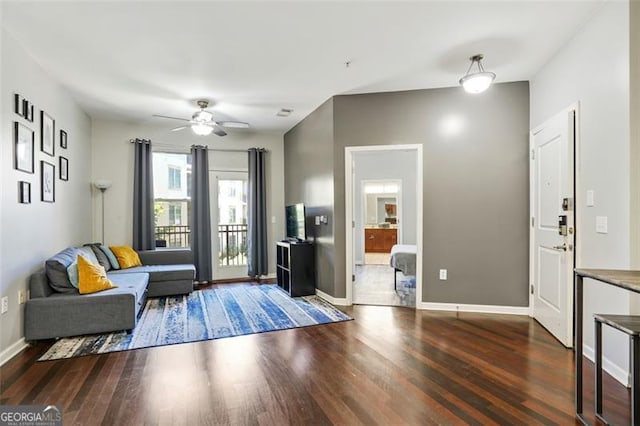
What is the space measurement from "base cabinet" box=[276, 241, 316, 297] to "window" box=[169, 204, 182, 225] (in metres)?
2.24

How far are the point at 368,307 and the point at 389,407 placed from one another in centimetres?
223

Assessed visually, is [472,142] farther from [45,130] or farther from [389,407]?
[45,130]

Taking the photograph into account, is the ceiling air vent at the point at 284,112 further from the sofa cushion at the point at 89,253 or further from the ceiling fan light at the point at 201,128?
the sofa cushion at the point at 89,253

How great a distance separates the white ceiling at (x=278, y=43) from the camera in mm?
2537

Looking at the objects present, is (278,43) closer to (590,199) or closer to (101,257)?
Answer: (590,199)

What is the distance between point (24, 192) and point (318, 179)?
3318 mm

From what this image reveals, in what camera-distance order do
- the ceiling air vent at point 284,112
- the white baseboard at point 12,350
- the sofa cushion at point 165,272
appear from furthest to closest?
the ceiling air vent at point 284,112 → the sofa cushion at point 165,272 → the white baseboard at point 12,350

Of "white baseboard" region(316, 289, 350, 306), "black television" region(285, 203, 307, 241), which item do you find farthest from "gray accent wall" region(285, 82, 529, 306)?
"black television" region(285, 203, 307, 241)

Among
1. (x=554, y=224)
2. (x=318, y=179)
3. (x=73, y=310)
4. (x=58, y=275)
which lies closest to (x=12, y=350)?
(x=73, y=310)

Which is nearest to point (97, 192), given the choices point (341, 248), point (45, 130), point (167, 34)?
point (45, 130)

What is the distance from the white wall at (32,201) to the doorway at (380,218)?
3376mm

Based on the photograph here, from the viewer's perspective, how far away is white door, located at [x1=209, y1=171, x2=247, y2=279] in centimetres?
618

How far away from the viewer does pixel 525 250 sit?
3.89 metres

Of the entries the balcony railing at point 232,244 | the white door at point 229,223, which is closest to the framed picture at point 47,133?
the white door at point 229,223
